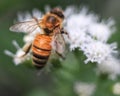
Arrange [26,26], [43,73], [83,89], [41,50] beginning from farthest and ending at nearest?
1. [43,73]
2. [83,89]
3. [26,26]
4. [41,50]

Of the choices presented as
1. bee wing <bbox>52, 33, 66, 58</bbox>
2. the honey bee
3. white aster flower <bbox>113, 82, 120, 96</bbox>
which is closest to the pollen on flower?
the honey bee

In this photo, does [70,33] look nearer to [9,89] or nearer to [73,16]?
[73,16]

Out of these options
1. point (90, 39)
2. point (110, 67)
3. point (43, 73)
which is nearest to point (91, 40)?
point (90, 39)

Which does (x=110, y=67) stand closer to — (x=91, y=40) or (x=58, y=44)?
(x=91, y=40)

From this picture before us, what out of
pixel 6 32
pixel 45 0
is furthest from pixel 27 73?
pixel 45 0

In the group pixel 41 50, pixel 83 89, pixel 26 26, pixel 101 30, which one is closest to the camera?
pixel 41 50

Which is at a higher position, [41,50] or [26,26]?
[26,26]

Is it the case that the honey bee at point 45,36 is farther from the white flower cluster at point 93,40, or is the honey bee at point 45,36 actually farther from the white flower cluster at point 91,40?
the white flower cluster at point 93,40
